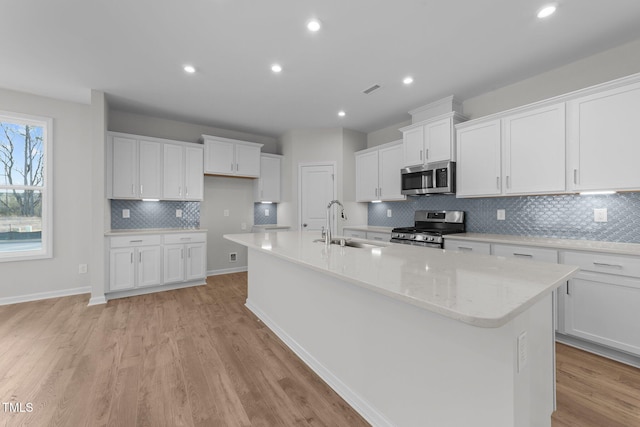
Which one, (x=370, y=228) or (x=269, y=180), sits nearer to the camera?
(x=370, y=228)

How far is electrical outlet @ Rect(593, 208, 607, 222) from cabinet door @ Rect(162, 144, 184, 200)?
203 inches

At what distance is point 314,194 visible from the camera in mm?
5090

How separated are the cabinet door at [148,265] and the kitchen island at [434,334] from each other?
106 inches

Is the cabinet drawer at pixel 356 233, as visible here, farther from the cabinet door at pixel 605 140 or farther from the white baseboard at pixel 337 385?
the cabinet door at pixel 605 140

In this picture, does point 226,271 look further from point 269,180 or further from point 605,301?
point 605,301

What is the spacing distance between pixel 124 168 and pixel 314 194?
9.78 ft

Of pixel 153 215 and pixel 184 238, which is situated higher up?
pixel 153 215

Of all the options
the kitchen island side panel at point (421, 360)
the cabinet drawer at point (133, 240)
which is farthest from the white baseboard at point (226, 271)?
the kitchen island side panel at point (421, 360)

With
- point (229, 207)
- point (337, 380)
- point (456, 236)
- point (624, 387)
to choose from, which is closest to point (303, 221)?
point (229, 207)

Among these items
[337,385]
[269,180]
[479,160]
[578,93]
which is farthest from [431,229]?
[269,180]

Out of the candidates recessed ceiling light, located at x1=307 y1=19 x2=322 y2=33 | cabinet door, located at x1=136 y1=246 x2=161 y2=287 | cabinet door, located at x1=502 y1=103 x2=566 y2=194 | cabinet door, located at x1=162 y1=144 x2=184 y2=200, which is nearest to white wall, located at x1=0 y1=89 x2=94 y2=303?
cabinet door, located at x1=136 y1=246 x2=161 y2=287

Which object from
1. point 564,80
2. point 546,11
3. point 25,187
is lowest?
point 25,187

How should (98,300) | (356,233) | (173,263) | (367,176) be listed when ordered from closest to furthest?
(98,300)
(173,263)
(356,233)
(367,176)

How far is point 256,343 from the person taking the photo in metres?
2.45
